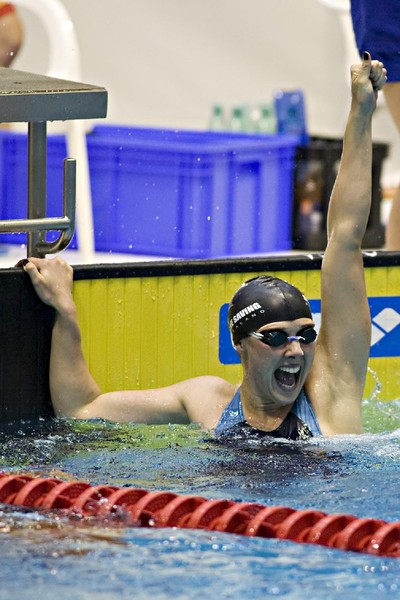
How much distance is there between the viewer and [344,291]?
3434mm

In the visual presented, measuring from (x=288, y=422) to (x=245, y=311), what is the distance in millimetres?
291

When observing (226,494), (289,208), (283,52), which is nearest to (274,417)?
(226,494)

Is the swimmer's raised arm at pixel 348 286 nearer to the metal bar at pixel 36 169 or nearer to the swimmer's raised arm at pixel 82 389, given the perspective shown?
the swimmer's raised arm at pixel 82 389

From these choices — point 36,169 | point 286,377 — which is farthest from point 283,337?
point 36,169

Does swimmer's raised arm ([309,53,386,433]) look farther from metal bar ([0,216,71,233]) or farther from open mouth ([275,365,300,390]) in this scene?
metal bar ([0,216,71,233])

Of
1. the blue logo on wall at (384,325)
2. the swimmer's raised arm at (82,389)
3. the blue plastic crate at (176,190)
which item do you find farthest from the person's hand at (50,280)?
the blue plastic crate at (176,190)

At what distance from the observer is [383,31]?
4559 mm

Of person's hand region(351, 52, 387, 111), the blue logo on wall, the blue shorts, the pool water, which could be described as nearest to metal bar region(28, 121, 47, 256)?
the pool water

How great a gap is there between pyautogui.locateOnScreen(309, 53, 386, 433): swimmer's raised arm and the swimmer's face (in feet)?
0.32

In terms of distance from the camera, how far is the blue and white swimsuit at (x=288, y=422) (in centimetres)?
339

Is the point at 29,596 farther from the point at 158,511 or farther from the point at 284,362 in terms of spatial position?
the point at 284,362

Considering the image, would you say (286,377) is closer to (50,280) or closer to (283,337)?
(283,337)

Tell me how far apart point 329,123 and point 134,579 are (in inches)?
231

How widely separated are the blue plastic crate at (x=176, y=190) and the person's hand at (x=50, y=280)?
2.57 metres
